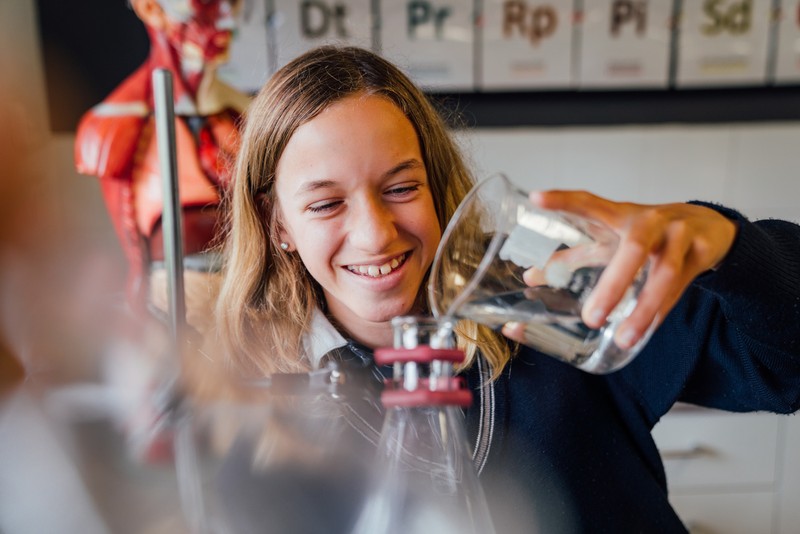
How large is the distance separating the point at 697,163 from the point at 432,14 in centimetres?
84

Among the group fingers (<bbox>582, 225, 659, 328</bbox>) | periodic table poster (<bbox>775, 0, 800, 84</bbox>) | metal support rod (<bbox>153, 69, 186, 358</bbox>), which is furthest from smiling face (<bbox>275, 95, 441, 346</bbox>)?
periodic table poster (<bbox>775, 0, 800, 84</bbox>)

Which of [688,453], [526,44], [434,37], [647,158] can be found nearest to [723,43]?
[647,158]

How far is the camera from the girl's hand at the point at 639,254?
0.44 meters

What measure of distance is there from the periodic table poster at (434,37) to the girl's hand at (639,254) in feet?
4.39

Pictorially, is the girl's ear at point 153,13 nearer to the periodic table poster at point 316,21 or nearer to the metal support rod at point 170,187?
the periodic table poster at point 316,21

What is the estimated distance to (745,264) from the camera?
57 cm

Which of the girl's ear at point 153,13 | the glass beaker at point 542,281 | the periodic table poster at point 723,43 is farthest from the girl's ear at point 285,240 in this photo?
the periodic table poster at point 723,43

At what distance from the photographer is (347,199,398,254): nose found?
662mm

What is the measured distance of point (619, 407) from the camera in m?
0.83

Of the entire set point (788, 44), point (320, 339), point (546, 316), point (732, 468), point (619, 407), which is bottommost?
point (732, 468)

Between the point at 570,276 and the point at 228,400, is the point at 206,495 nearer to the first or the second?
the point at 228,400

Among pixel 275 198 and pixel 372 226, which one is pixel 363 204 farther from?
pixel 275 198

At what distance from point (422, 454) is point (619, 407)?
0.48 metres

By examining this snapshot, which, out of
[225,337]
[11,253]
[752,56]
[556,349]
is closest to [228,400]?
[556,349]
